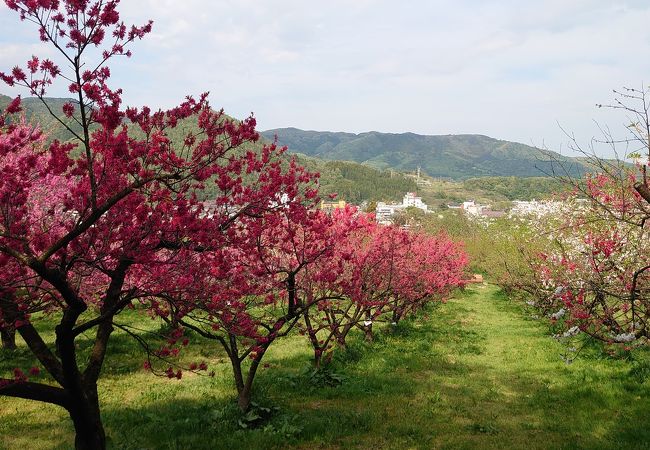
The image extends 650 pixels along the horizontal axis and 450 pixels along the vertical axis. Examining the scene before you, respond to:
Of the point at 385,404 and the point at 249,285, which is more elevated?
the point at 249,285

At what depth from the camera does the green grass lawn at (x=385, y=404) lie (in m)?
8.52

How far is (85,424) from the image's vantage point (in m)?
A: 6.82

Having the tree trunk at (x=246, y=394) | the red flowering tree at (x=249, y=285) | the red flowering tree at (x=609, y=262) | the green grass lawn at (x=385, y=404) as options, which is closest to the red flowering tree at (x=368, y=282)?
the green grass lawn at (x=385, y=404)

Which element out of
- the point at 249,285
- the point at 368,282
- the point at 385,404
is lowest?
the point at 385,404

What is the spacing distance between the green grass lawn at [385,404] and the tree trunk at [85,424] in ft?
3.47

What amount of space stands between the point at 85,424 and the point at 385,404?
253 inches

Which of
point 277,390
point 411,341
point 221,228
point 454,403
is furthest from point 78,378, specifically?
point 411,341

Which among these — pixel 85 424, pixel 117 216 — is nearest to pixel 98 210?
pixel 117 216

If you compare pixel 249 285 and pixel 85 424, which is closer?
pixel 85 424

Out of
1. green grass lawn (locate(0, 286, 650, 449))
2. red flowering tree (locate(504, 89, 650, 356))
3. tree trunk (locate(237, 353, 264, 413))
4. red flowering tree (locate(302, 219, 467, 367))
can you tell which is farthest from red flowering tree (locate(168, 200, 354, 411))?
red flowering tree (locate(504, 89, 650, 356))

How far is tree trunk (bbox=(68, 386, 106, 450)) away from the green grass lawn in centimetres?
106

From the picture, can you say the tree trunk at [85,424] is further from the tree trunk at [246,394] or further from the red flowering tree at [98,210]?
the tree trunk at [246,394]

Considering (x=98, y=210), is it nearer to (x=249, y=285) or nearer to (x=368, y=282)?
(x=249, y=285)

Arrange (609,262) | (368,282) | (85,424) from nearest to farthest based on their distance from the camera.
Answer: (85,424)
(609,262)
(368,282)
